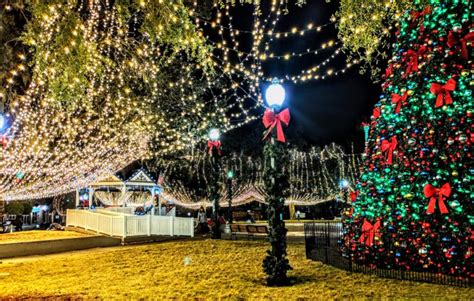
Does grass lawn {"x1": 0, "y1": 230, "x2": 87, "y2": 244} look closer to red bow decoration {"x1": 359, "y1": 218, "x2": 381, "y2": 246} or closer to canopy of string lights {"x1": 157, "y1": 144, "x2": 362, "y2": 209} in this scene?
red bow decoration {"x1": 359, "y1": 218, "x2": 381, "y2": 246}

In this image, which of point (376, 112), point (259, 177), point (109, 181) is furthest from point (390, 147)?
point (259, 177)

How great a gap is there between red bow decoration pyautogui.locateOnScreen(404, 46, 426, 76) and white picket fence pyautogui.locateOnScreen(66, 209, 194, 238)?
13426mm

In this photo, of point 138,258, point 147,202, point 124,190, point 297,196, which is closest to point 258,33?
point 138,258

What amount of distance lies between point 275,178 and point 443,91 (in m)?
3.46

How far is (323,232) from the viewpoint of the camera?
13.7 m

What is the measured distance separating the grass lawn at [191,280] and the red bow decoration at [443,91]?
10.7 ft

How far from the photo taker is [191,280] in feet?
30.3

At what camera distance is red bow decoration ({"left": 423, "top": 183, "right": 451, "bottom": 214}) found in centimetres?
786

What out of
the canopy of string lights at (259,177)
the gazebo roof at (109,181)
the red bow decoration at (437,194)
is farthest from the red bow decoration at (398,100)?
the canopy of string lights at (259,177)

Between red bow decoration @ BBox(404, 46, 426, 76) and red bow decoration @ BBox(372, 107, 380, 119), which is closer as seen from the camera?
red bow decoration @ BBox(404, 46, 426, 76)

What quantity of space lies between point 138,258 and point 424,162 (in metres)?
8.43

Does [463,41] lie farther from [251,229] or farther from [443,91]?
[251,229]

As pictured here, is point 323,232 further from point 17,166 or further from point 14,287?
point 17,166

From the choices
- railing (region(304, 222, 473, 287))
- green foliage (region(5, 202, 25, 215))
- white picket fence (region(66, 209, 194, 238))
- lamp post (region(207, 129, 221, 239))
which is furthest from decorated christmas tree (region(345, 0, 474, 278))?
green foliage (region(5, 202, 25, 215))
